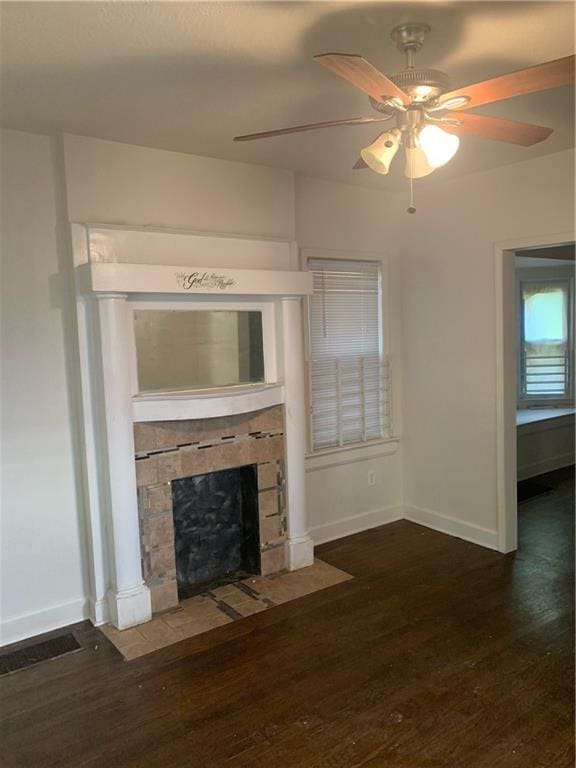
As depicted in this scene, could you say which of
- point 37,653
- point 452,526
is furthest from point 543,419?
point 37,653

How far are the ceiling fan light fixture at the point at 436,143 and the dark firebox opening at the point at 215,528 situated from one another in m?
2.26

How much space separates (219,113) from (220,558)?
261 cm

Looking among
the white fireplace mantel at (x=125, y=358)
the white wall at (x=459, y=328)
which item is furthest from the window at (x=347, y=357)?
the white fireplace mantel at (x=125, y=358)

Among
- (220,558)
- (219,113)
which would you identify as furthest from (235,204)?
(220,558)

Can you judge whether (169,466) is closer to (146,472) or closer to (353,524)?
(146,472)

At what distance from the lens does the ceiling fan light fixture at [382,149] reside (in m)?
2.04

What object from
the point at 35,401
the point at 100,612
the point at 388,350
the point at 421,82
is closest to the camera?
the point at 421,82

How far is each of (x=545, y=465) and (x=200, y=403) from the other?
427cm

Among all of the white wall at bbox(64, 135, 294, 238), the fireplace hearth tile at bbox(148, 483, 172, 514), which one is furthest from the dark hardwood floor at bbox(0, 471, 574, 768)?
the white wall at bbox(64, 135, 294, 238)

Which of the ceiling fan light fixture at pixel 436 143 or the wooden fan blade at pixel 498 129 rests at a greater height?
the wooden fan blade at pixel 498 129

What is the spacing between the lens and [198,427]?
3398mm

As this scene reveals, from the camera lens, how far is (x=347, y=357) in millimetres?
4359

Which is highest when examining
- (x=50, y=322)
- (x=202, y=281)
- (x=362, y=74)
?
(x=362, y=74)

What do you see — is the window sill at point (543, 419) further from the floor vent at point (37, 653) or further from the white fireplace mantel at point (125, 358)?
the floor vent at point (37, 653)
